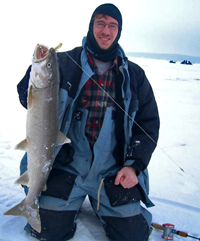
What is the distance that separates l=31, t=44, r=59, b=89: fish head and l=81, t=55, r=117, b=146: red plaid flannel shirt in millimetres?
530

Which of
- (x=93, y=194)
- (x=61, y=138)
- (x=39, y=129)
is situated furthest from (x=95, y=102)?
(x=93, y=194)

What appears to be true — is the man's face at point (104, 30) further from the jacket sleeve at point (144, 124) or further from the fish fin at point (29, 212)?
the fish fin at point (29, 212)

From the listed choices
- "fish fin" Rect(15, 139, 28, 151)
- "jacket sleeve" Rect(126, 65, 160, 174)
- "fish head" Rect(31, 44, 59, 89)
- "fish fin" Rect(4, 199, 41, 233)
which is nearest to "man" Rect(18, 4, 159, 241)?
"jacket sleeve" Rect(126, 65, 160, 174)

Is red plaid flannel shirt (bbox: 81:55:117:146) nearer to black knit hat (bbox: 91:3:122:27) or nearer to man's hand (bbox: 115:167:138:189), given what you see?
man's hand (bbox: 115:167:138:189)

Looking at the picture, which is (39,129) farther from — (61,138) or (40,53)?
(40,53)

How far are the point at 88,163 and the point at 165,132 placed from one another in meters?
3.93

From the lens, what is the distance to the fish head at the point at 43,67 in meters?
2.44

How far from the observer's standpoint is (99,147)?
288 centimetres

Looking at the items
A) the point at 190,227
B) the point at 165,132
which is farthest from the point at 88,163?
the point at 165,132

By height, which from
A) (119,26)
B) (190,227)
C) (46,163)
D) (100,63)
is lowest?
(190,227)

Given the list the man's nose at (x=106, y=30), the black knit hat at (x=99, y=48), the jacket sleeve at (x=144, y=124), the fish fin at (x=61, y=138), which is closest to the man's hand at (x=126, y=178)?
the jacket sleeve at (x=144, y=124)

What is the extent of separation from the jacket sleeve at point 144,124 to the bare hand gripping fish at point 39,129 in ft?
2.79

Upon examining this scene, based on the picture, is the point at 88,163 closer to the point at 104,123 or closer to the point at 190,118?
the point at 104,123

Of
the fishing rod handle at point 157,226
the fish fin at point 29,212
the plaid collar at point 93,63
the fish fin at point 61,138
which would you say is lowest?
the fishing rod handle at point 157,226
